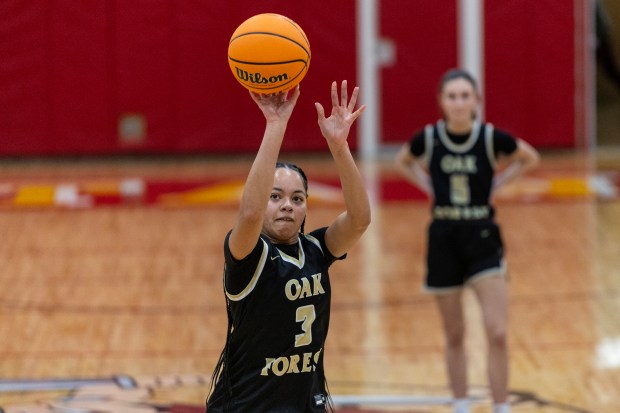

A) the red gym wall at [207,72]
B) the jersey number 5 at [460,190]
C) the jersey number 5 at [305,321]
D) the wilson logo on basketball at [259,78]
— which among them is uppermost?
the red gym wall at [207,72]

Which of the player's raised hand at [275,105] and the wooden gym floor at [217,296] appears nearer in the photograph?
the player's raised hand at [275,105]

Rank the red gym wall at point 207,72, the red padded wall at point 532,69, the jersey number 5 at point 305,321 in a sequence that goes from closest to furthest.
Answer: the jersey number 5 at point 305,321
the red gym wall at point 207,72
the red padded wall at point 532,69

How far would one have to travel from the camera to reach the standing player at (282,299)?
441 centimetres

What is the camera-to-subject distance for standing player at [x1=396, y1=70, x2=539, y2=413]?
6930mm

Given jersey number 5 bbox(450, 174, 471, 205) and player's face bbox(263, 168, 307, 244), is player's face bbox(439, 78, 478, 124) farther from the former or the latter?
player's face bbox(263, 168, 307, 244)

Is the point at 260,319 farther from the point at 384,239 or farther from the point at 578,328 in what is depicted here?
the point at 384,239

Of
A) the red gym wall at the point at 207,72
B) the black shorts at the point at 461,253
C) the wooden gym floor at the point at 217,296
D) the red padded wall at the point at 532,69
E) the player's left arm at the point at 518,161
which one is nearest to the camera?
the black shorts at the point at 461,253

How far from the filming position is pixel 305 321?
4.52m

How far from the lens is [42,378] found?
782 centimetres

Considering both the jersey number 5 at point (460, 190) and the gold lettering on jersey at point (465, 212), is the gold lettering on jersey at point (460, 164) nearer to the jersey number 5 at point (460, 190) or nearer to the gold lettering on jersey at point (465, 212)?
the jersey number 5 at point (460, 190)

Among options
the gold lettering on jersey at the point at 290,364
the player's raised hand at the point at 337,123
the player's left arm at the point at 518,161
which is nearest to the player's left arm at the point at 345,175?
the player's raised hand at the point at 337,123

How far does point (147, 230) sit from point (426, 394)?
558cm

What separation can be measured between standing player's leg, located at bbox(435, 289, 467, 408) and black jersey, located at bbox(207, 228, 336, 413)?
2.58 meters

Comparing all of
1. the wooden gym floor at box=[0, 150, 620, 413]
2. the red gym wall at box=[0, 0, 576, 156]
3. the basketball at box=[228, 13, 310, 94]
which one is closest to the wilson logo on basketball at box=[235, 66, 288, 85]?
the basketball at box=[228, 13, 310, 94]
